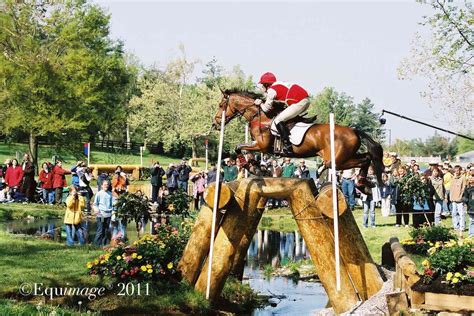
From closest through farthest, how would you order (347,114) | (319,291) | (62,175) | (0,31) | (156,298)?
(156,298), (319,291), (62,175), (0,31), (347,114)

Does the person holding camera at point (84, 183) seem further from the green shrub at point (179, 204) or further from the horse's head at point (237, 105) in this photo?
the horse's head at point (237, 105)

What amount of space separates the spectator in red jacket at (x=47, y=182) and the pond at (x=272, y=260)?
11.8 ft

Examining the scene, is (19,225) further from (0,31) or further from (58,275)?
(0,31)

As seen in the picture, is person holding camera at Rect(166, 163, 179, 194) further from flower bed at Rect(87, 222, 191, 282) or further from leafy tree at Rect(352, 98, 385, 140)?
leafy tree at Rect(352, 98, 385, 140)

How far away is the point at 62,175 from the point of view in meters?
29.1

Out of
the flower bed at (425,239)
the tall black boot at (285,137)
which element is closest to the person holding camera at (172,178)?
the flower bed at (425,239)

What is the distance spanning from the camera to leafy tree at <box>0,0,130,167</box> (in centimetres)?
4803

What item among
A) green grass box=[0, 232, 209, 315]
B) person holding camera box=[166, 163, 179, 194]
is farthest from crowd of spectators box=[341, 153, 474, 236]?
green grass box=[0, 232, 209, 315]

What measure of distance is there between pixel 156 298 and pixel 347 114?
3577 inches

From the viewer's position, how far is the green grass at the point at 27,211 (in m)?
25.5

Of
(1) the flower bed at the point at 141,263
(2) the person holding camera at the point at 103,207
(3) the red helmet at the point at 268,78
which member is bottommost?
(1) the flower bed at the point at 141,263

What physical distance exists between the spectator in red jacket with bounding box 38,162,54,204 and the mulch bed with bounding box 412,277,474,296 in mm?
21004

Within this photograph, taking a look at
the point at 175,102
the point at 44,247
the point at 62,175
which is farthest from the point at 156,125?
the point at 44,247

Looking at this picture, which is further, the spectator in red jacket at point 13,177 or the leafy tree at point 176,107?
the leafy tree at point 176,107
